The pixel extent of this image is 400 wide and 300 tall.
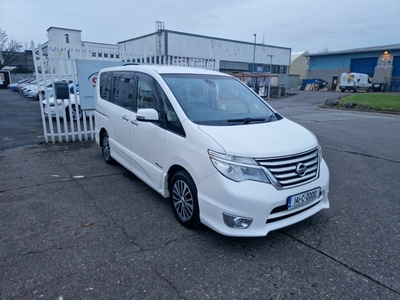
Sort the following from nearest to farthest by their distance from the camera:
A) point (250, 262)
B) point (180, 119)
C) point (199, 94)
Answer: point (250, 262)
point (180, 119)
point (199, 94)

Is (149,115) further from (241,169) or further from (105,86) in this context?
(105,86)

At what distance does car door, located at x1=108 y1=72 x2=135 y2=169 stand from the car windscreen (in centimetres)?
98

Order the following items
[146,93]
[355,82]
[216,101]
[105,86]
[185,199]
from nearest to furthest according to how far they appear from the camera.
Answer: [185,199] → [216,101] → [146,93] → [105,86] → [355,82]

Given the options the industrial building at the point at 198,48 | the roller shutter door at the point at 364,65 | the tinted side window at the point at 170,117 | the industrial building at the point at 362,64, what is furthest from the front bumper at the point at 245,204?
the roller shutter door at the point at 364,65

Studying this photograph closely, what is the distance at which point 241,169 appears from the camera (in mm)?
2824

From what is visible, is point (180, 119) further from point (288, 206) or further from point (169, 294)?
point (169, 294)

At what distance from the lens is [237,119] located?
362cm

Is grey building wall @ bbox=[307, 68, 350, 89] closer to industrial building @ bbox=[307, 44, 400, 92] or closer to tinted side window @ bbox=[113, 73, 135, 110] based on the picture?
industrial building @ bbox=[307, 44, 400, 92]

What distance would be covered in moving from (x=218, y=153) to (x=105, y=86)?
3712 millimetres

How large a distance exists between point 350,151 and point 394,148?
4.82 ft

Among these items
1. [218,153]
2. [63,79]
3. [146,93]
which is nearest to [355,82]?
[63,79]

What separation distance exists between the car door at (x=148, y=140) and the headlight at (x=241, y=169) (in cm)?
113

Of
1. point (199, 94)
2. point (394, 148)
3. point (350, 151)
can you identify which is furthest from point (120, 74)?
point (394, 148)

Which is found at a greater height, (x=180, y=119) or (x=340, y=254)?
(x=180, y=119)
